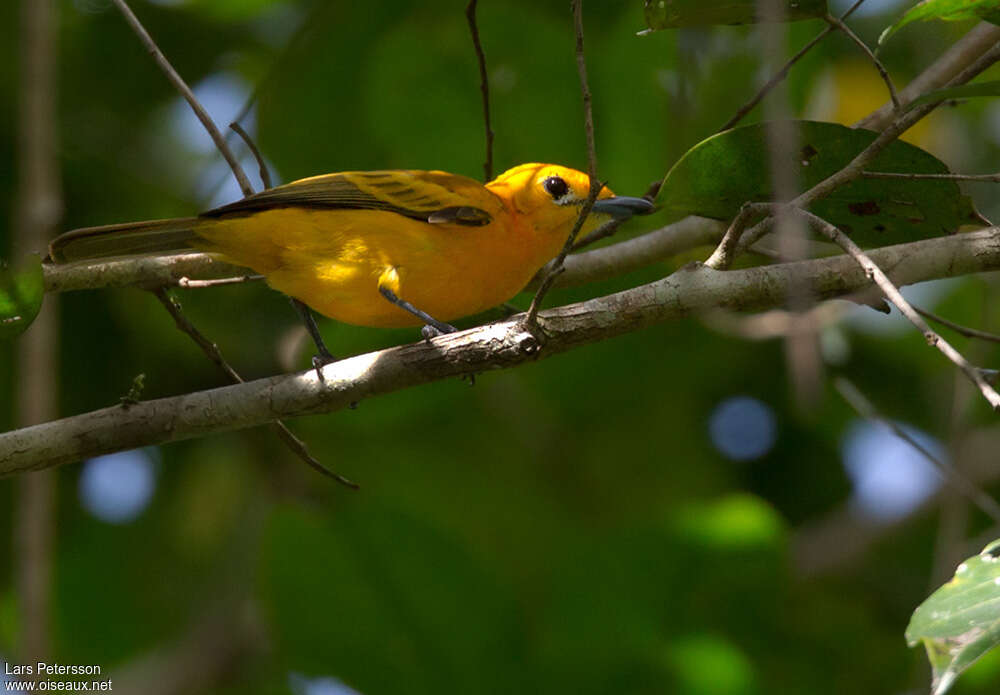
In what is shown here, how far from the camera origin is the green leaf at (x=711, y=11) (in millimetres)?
2904

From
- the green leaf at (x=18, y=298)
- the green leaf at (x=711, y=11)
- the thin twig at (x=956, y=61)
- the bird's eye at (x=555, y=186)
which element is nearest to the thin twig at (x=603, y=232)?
the bird's eye at (x=555, y=186)

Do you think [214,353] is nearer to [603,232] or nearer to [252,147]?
[252,147]

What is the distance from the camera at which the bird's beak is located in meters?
3.98

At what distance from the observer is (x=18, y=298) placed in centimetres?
286

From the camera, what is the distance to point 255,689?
4887 mm

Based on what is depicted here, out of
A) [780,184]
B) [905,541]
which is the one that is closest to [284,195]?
[780,184]

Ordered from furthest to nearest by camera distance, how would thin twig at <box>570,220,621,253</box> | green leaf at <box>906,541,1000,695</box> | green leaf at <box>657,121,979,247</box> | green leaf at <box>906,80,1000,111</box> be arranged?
thin twig at <box>570,220,621,253</box> < green leaf at <box>657,121,979,247</box> < green leaf at <box>906,80,1000,111</box> < green leaf at <box>906,541,1000,695</box>

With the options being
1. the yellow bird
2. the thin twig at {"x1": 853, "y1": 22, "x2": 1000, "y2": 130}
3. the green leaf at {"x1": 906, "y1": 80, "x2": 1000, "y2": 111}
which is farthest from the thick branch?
the thin twig at {"x1": 853, "y1": 22, "x2": 1000, "y2": 130}

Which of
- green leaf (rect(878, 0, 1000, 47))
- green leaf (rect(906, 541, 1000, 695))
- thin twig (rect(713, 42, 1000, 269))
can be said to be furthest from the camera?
thin twig (rect(713, 42, 1000, 269))

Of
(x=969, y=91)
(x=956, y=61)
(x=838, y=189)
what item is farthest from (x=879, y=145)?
(x=956, y=61)

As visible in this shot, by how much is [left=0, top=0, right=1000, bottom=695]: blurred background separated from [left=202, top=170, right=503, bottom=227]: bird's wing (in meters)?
0.52

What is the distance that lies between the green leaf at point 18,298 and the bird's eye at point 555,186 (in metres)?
2.06

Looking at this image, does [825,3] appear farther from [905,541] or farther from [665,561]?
[905,541]

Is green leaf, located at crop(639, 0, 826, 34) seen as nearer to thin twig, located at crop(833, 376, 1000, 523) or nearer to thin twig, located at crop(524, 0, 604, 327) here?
thin twig, located at crop(524, 0, 604, 327)
